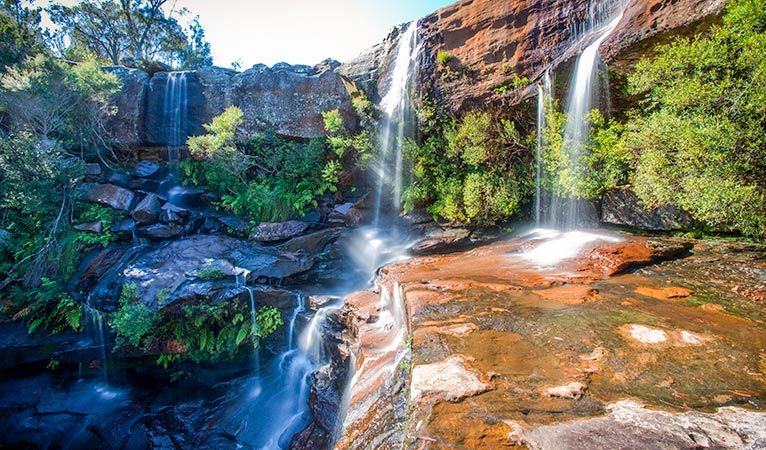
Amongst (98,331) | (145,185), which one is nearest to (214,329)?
(98,331)

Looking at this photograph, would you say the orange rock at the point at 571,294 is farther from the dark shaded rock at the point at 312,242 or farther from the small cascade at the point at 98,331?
the small cascade at the point at 98,331

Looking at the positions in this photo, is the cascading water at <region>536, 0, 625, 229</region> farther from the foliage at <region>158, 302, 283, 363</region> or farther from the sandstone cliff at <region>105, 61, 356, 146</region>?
the foliage at <region>158, 302, 283, 363</region>

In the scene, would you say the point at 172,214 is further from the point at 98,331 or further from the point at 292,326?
the point at 292,326

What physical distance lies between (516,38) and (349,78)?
21.2 feet

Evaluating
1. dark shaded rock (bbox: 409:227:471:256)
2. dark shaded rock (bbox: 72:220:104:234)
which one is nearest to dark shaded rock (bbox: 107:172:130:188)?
dark shaded rock (bbox: 72:220:104:234)

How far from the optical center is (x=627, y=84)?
24.0ft

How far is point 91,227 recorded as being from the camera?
9828 mm

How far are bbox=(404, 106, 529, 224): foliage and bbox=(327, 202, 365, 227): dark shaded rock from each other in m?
1.74

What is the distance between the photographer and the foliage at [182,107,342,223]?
11.0 meters

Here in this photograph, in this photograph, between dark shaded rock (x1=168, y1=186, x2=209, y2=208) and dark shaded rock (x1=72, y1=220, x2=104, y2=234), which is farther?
dark shaded rock (x1=168, y1=186, x2=209, y2=208)

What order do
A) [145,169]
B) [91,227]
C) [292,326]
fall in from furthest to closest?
[145,169]
[91,227]
[292,326]

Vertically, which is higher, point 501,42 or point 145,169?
point 501,42

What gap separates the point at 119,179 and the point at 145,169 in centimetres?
117

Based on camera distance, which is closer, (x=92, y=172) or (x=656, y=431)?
(x=656, y=431)
